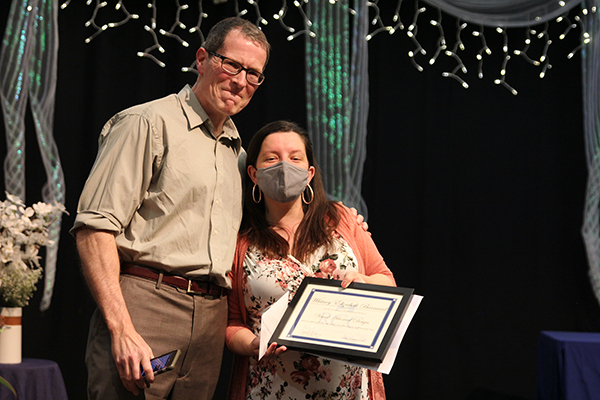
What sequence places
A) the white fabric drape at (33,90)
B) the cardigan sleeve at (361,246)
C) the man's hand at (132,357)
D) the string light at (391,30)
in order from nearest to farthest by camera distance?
1. the man's hand at (132,357)
2. the cardigan sleeve at (361,246)
3. the white fabric drape at (33,90)
4. the string light at (391,30)

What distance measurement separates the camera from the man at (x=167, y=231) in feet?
4.99

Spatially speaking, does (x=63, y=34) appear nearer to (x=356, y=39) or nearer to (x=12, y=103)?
(x=12, y=103)

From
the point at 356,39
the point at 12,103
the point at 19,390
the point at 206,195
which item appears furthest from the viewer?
the point at 356,39

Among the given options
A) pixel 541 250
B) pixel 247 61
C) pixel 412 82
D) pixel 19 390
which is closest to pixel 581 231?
pixel 541 250

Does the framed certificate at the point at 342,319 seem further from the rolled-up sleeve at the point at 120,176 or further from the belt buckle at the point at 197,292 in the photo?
the rolled-up sleeve at the point at 120,176

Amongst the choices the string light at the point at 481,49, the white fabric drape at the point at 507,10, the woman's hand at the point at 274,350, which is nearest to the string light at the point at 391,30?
the string light at the point at 481,49

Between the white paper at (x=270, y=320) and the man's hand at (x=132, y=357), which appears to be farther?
the white paper at (x=270, y=320)

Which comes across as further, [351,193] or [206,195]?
[351,193]

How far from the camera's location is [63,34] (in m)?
3.69

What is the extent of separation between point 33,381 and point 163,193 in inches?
63.4

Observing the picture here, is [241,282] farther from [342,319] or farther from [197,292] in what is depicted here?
[342,319]

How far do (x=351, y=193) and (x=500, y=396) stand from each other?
5.36ft

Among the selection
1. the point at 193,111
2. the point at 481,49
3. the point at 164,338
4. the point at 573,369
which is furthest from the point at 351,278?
the point at 481,49

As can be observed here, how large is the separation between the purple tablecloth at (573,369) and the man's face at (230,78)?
234cm
